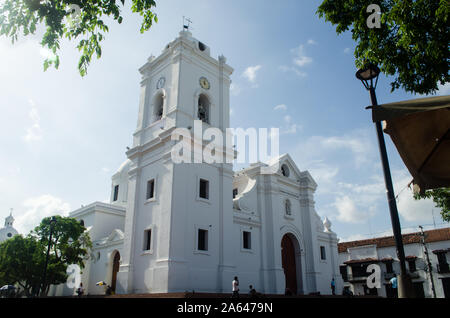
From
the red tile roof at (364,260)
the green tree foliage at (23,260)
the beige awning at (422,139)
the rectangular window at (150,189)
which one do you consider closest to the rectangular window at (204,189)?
the rectangular window at (150,189)

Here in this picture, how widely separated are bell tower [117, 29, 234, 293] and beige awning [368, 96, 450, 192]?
12.6 m

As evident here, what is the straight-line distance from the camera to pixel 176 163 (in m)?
17.5

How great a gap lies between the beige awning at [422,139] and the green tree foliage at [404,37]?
283 cm

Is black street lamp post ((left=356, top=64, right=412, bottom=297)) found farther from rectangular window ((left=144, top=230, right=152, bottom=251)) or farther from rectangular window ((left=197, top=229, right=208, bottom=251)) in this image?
rectangular window ((left=144, top=230, right=152, bottom=251))

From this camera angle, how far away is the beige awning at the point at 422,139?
4430 mm

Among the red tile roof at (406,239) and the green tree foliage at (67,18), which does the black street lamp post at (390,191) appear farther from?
the red tile roof at (406,239)

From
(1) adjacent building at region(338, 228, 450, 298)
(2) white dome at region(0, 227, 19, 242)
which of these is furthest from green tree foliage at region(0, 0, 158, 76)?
(2) white dome at region(0, 227, 19, 242)

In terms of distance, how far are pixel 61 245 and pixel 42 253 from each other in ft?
5.63

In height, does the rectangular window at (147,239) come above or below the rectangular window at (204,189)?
below

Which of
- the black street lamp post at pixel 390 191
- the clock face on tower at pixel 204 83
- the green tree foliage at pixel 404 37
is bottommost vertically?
the black street lamp post at pixel 390 191

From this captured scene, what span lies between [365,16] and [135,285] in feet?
51.1

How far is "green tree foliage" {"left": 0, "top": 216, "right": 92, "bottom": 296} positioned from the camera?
21.9 metres

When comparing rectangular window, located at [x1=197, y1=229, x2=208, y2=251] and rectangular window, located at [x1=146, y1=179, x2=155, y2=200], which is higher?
rectangular window, located at [x1=146, y1=179, x2=155, y2=200]

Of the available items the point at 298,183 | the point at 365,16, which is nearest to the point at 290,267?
the point at 298,183
